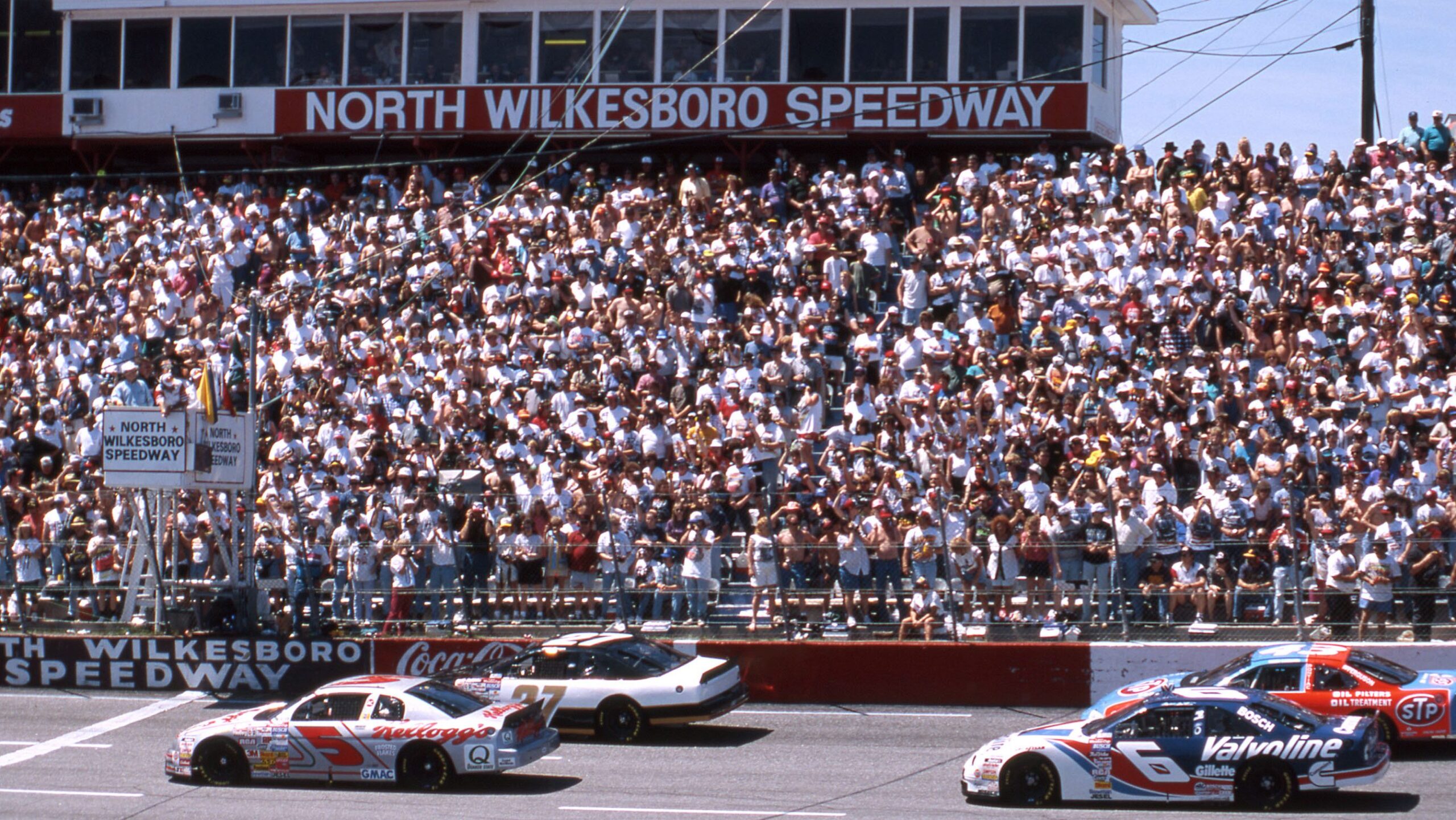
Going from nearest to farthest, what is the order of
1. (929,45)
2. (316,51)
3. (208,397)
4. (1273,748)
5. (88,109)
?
(1273,748), (208,397), (929,45), (316,51), (88,109)

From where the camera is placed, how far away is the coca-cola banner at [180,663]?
73.1 ft

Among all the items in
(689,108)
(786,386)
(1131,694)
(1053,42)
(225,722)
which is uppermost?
(1053,42)

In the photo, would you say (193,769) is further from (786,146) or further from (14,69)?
(14,69)

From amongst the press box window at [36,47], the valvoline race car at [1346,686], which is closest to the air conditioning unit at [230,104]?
the press box window at [36,47]

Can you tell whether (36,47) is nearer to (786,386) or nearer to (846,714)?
(786,386)

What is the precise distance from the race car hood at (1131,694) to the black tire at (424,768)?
585cm

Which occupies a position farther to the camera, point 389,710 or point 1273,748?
point 389,710

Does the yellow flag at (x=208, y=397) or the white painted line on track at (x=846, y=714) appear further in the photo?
the yellow flag at (x=208, y=397)

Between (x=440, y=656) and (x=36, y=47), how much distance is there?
20.7 metres

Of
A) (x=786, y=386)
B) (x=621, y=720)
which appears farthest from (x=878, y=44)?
(x=621, y=720)

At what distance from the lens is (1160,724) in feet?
51.3

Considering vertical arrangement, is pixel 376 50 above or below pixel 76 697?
above

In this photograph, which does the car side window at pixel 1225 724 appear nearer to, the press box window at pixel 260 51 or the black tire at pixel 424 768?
the black tire at pixel 424 768

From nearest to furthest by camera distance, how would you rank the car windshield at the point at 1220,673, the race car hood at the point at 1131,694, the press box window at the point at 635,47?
1. the race car hood at the point at 1131,694
2. the car windshield at the point at 1220,673
3. the press box window at the point at 635,47
